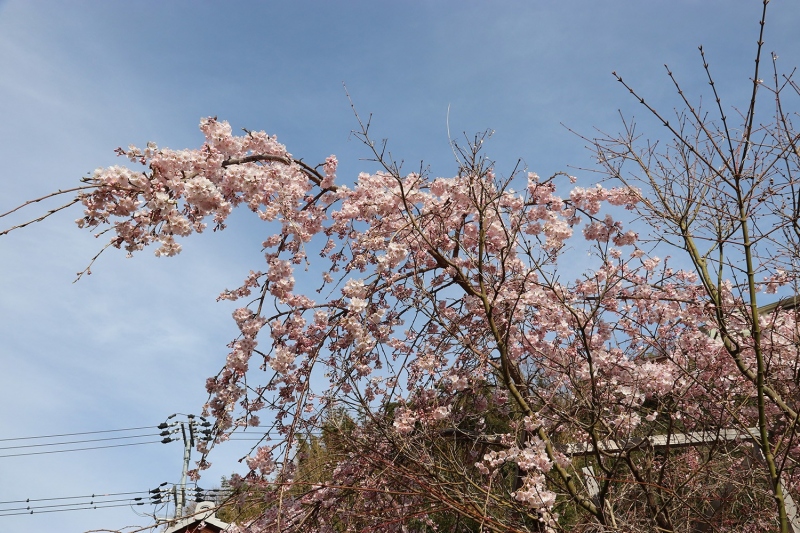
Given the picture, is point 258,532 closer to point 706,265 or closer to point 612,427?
point 612,427

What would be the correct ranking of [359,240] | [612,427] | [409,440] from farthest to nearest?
[359,240]
[612,427]
[409,440]

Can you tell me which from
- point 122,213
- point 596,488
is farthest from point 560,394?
point 122,213

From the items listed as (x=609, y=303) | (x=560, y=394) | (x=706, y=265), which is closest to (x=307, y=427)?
(x=560, y=394)

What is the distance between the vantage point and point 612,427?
3.94 meters

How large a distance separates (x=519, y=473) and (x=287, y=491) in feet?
4.60

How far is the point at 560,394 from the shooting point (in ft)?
13.4

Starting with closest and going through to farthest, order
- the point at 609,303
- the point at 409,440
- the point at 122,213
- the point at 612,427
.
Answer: the point at 122,213
the point at 409,440
the point at 612,427
the point at 609,303

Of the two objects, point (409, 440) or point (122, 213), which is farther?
point (409, 440)

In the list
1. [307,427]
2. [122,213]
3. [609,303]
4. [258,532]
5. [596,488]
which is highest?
[122,213]

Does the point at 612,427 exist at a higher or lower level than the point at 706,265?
lower

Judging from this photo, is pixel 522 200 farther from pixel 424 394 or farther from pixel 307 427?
pixel 307 427

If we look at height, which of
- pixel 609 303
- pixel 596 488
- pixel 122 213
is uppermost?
pixel 122 213

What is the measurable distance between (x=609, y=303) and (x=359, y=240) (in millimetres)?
1809

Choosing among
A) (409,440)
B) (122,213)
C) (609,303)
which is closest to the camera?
(122,213)
